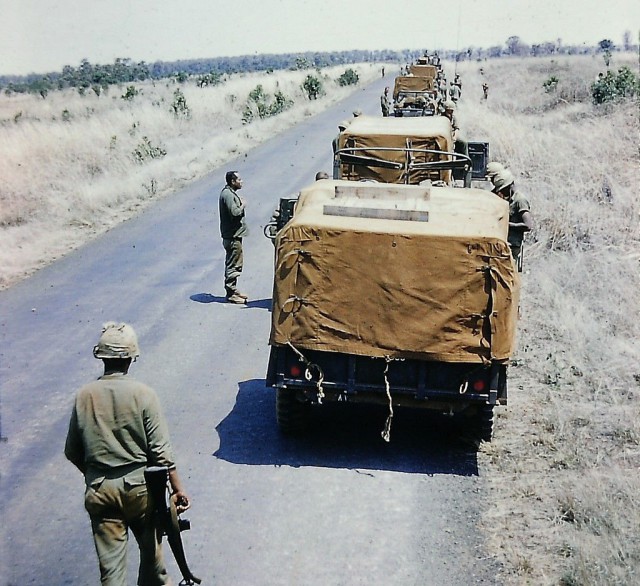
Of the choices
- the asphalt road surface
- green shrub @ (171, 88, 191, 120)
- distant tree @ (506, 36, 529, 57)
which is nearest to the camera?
the asphalt road surface

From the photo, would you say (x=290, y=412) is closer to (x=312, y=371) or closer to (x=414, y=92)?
(x=312, y=371)

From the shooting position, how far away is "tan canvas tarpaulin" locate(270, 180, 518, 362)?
6.27 metres

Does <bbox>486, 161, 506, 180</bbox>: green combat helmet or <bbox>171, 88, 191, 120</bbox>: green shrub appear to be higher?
<bbox>486, 161, 506, 180</bbox>: green combat helmet

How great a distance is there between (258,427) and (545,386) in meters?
3.04

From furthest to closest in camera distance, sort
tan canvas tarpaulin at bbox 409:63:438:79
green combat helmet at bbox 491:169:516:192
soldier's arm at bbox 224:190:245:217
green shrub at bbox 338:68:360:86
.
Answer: green shrub at bbox 338:68:360:86 → tan canvas tarpaulin at bbox 409:63:438:79 → soldier's arm at bbox 224:190:245:217 → green combat helmet at bbox 491:169:516:192

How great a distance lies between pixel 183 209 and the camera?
17.4m

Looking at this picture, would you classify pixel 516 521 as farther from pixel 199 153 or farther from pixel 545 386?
pixel 199 153

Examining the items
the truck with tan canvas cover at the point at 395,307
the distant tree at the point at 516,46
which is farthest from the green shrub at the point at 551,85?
the distant tree at the point at 516,46

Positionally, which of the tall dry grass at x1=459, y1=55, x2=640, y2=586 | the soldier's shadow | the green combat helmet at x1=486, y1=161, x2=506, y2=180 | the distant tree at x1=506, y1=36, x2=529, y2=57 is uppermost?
the green combat helmet at x1=486, y1=161, x2=506, y2=180

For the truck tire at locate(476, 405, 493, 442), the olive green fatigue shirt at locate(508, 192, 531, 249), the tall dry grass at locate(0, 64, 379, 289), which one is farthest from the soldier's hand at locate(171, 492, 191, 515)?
the tall dry grass at locate(0, 64, 379, 289)

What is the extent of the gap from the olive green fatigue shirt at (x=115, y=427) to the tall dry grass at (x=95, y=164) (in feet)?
29.5

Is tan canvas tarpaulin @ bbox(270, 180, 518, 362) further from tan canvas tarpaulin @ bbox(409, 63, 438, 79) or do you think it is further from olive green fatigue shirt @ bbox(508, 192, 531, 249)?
tan canvas tarpaulin @ bbox(409, 63, 438, 79)

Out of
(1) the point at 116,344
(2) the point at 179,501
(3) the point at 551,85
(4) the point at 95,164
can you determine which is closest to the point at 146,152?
(4) the point at 95,164

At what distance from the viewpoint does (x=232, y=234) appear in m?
11.1
